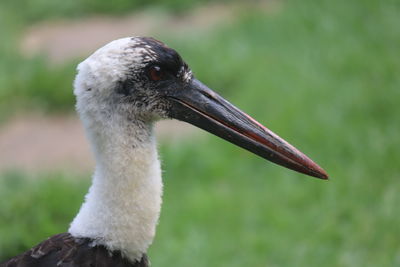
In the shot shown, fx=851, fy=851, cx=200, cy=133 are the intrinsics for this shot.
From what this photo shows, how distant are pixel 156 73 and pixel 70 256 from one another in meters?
0.71

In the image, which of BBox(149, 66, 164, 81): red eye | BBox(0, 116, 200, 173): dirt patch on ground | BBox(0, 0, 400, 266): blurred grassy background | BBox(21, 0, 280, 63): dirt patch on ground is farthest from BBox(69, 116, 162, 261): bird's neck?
BBox(21, 0, 280, 63): dirt patch on ground

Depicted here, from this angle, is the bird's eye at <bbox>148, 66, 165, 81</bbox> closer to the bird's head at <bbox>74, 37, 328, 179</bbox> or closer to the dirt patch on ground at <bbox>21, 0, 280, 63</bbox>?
the bird's head at <bbox>74, 37, 328, 179</bbox>

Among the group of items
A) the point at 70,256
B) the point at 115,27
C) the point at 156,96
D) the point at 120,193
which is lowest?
the point at 70,256

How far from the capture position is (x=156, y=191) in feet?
9.99

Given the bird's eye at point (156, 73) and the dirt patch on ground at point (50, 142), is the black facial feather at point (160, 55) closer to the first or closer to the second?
the bird's eye at point (156, 73)

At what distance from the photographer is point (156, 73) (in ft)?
9.97

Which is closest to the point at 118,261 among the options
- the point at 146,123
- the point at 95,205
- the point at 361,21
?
the point at 95,205

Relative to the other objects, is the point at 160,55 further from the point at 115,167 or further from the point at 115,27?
the point at 115,27

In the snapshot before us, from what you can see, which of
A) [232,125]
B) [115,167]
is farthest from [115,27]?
[115,167]

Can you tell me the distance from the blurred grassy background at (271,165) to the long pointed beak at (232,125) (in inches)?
61.8

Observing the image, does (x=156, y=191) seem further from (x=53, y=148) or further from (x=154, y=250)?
(x=53, y=148)

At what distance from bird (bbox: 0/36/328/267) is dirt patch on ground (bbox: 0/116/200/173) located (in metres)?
2.45

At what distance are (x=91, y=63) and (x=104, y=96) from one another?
0.12m

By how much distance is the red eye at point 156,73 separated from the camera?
3021 millimetres
